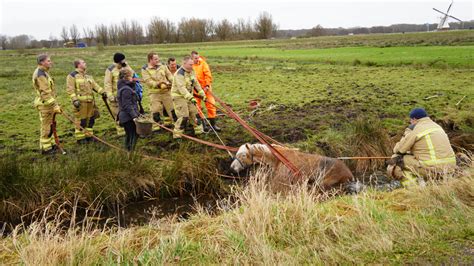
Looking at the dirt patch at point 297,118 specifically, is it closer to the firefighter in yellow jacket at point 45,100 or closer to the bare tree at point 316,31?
the firefighter in yellow jacket at point 45,100

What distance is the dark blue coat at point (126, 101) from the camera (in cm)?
762

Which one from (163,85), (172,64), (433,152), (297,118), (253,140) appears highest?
(172,64)

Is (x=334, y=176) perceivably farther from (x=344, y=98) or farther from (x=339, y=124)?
(x=344, y=98)

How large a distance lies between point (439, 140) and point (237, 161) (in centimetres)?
349

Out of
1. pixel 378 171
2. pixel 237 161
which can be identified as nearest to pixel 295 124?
pixel 378 171

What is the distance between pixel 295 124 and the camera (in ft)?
34.3

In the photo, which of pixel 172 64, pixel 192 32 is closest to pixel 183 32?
pixel 192 32

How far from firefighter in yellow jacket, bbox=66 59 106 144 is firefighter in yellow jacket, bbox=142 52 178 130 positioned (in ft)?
4.13

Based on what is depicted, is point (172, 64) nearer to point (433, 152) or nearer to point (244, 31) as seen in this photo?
point (433, 152)

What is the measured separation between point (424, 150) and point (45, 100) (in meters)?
7.92

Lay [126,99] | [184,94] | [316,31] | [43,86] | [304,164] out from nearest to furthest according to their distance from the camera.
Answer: [304,164] → [126,99] → [43,86] → [184,94] → [316,31]

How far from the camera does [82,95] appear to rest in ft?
31.9

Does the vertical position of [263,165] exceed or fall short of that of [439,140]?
it falls short

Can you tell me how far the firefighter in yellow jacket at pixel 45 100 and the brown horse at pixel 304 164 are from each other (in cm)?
465
